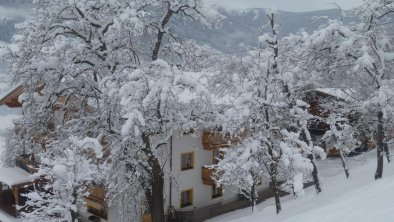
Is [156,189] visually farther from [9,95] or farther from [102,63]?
[9,95]

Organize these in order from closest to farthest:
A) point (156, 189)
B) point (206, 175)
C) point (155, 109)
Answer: point (155, 109) < point (156, 189) < point (206, 175)

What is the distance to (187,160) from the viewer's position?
97.7 ft

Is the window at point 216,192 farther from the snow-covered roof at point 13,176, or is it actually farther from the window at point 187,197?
the snow-covered roof at point 13,176

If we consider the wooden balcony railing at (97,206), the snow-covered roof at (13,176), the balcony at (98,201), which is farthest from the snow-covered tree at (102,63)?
the snow-covered roof at (13,176)

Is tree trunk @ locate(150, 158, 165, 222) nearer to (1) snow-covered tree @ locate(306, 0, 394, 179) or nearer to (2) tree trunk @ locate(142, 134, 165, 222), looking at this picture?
(2) tree trunk @ locate(142, 134, 165, 222)

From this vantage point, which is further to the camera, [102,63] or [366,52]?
[366,52]

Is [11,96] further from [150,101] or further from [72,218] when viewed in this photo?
[150,101]

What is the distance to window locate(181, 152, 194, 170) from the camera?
2945cm

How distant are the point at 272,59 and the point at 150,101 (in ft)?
21.0

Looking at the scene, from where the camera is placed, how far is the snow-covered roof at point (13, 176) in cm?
2955

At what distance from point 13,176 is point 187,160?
40.3 ft

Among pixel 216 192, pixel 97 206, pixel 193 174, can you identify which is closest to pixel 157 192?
pixel 97 206

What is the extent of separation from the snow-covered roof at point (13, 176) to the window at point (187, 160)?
33.6 ft

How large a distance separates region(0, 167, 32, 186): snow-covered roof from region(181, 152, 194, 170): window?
10239 millimetres
